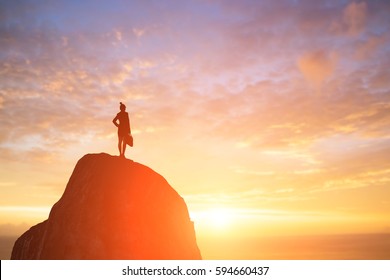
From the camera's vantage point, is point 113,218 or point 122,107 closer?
point 113,218

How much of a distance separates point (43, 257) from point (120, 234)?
5.69 m

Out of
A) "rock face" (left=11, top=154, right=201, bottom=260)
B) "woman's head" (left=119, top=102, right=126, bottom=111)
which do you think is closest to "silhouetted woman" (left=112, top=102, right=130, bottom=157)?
"woman's head" (left=119, top=102, right=126, bottom=111)

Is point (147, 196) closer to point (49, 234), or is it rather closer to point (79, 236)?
point (79, 236)

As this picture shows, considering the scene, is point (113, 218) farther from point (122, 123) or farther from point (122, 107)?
point (122, 107)

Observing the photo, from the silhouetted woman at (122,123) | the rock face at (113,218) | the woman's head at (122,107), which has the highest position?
the woman's head at (122,107)

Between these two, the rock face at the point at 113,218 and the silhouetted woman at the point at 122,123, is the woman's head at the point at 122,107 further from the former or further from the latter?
the rock face at the point at 113,218

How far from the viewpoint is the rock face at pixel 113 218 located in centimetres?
2305

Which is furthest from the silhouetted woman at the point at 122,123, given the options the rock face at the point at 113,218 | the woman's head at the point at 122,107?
the rock face at the point at 113,218

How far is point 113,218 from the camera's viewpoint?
23406 mm

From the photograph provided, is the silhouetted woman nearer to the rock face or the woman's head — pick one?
the woman's head

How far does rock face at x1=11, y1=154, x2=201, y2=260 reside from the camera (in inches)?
907

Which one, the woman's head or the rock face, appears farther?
the woman's head

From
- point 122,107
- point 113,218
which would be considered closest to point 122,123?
point 122,107
